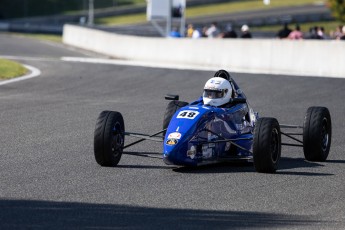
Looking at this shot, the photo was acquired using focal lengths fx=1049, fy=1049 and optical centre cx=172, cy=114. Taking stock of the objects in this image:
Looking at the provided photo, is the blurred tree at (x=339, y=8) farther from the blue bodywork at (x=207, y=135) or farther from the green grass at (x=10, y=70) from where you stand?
the blue bodywork at (x=207, y=135)

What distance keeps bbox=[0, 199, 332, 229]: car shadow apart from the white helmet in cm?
329

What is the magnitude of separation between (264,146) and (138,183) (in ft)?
5.26

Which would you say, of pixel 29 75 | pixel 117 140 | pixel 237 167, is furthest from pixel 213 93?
pixel 29 75

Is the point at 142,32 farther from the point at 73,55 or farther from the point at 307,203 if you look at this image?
the point at 307,203

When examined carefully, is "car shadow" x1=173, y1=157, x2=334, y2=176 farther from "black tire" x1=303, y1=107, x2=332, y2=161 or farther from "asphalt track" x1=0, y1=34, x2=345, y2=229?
"black tire" x1=303, y1=107, x2=332, y2=161

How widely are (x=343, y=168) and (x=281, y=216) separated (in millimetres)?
3634

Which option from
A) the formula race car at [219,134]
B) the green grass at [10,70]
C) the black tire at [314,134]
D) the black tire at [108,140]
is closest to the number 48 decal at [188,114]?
the formula race car at [219,134]

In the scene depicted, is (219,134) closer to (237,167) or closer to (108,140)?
(237,167)

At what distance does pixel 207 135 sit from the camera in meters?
12.0

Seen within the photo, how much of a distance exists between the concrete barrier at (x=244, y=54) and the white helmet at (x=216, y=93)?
18194 millimetres

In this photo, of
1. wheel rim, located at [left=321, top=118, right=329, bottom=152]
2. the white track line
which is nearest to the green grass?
the white track line

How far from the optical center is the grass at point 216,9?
8312cm

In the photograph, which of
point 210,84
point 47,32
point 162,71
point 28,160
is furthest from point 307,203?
point 47,32

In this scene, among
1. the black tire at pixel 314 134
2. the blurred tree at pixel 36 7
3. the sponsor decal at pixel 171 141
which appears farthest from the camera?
the blurred tree at pixel 36 7
